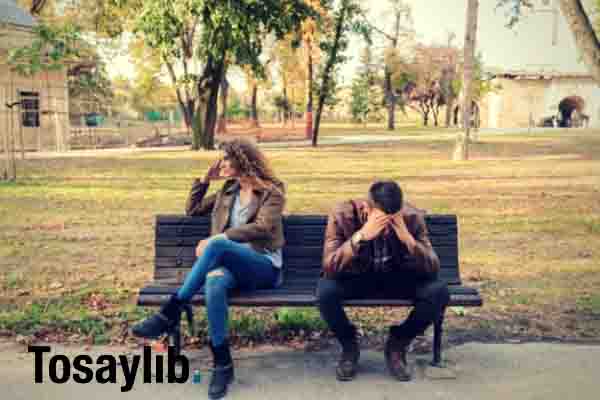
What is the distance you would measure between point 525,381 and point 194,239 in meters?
2.37

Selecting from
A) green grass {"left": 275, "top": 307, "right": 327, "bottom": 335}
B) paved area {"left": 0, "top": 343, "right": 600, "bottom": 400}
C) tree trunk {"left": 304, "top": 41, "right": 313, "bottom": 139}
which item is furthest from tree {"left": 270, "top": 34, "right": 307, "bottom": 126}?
paved area {"left": 0, "top": 343, "right": 600, "bottom": 400}

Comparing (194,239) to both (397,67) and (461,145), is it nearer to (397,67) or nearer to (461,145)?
(461,145)

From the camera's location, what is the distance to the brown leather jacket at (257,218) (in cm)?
434

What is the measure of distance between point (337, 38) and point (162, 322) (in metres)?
29.6

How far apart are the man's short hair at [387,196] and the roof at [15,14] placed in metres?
26.5

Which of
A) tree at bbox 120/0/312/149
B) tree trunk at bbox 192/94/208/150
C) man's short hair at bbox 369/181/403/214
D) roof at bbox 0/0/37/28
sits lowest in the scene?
man's short hair at bbox 369/181/403/214

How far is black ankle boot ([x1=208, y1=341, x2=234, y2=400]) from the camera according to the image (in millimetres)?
3822

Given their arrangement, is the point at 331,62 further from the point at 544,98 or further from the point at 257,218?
the point at 544,98

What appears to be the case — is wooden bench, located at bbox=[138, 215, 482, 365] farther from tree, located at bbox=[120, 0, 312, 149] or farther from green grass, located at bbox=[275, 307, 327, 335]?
tree, located at bbox=[120, 0, 312, 149]

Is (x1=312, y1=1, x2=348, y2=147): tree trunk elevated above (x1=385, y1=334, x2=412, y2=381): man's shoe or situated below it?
above

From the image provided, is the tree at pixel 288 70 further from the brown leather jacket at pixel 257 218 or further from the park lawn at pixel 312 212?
the brown leather jacket at pixel 257 218

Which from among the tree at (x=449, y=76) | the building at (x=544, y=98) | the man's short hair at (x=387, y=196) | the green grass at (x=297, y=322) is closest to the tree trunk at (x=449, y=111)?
the tree at (x=449, y=76)

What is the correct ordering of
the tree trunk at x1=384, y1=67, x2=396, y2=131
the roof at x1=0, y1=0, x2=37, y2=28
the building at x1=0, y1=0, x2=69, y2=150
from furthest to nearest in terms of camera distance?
the tree trunk at x1=384, y1=67, x2=396, y2=131 → the building at x1=0, y1=0, x2=69, y2=150 → the roof at x1=0, y1=0, x2=37, y2=28

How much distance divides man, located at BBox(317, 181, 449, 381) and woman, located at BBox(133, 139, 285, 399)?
0.45 metres
